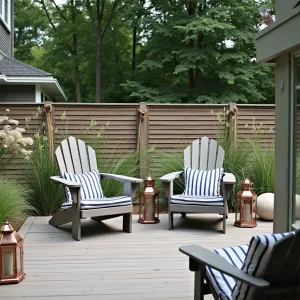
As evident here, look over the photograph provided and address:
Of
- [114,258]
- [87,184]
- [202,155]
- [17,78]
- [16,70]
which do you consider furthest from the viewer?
[16,70]

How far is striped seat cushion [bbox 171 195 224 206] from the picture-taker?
4.87m

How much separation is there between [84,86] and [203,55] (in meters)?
7.30

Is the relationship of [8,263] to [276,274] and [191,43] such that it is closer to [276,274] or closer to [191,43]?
[276,274]

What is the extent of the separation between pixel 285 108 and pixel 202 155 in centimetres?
239

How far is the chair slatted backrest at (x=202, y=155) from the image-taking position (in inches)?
225

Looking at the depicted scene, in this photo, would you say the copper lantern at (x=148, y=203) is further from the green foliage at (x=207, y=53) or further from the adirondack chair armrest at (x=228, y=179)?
the green foliage at (x=207, y=53)

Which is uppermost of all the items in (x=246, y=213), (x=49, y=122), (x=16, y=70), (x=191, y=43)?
(x=191, y=43)

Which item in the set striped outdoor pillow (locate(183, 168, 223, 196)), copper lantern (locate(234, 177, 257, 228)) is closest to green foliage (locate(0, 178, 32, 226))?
striped outdoor pillow (locate(183, 168, 223, 196))

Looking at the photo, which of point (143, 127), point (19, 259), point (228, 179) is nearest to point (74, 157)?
point (143, 127)

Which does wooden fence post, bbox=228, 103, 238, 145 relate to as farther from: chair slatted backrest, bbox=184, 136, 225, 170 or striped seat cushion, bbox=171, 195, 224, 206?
striped seat cushion, bbox=171, 195, 224, 206

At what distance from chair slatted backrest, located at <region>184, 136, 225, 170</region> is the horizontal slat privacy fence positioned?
3.33 ft

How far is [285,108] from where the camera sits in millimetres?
3430

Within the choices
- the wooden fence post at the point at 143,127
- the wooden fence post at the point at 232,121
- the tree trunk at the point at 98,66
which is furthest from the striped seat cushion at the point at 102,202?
the tree trunk at the point at 98,66

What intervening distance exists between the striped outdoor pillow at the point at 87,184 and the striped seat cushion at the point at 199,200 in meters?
0.89
